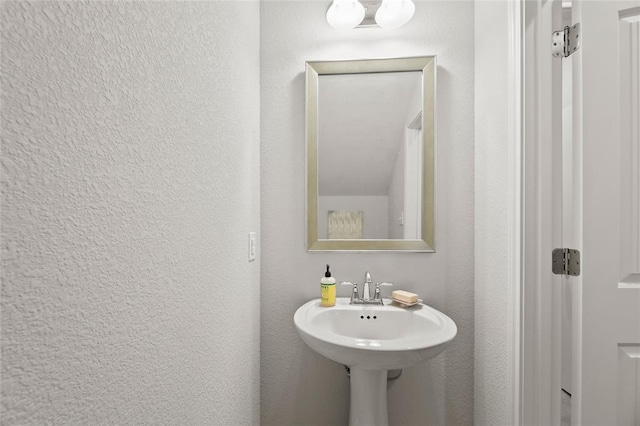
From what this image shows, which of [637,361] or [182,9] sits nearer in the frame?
[182,9]

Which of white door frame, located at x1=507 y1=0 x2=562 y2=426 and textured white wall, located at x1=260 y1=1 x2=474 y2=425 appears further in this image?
textured white wall, located at x1=260 y1=1 x2=474 y2=425

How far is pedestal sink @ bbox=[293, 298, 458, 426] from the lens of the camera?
901 millimetres

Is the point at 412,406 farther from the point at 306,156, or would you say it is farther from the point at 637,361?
the point at 306,156

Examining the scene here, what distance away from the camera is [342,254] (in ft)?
4.50

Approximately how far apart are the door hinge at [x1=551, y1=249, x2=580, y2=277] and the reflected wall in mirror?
473 mm

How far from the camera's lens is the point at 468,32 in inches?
52.4

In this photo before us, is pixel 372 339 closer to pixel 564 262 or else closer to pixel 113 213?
pixel 564 262

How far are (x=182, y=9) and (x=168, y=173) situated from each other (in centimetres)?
38

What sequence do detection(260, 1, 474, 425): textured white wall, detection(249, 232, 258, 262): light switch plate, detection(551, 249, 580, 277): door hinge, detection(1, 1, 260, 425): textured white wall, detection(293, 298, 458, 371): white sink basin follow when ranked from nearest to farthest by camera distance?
detection(1, 1, 260, 425): textured white wall < detection(293, 298, 458, 371): white sink basin < detection(551, 249, 580, 277): door hinge < detection(249, 232, 258, 262): light switch plate < detection(260, 1, 474, 425): textured white wall

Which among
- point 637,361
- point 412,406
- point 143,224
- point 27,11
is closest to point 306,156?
point 143,224

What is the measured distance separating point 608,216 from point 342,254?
37.4 inches

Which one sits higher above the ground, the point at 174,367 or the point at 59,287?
the point at 59,287

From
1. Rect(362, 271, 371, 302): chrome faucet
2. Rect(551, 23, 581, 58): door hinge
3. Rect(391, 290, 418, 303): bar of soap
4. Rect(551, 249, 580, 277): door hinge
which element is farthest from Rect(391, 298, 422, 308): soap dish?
Rect(551, 23, 581, 58): door hinge

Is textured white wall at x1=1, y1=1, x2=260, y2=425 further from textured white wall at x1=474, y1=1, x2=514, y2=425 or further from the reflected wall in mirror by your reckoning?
textured white wall at x1=474, y1=1, x2=514, y2=425
